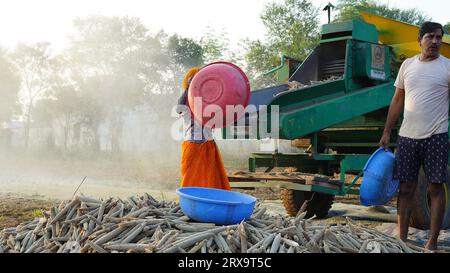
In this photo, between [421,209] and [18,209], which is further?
[18,209]

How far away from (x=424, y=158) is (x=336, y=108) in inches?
66.4

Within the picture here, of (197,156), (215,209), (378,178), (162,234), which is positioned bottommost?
(162,234)

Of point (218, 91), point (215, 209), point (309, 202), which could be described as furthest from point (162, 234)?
point (309, 202)

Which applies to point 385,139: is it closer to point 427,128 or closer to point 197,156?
point 427,128

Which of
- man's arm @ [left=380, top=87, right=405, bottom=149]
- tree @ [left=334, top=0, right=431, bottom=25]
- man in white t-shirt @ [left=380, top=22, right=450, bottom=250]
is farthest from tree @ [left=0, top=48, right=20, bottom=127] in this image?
man in white t-shirt @ [left=380, top=22, right=450, bottom=250]

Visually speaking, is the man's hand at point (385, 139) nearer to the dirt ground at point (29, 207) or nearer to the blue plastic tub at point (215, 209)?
the dirt ground at point (29, 207)

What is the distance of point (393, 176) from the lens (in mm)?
4418

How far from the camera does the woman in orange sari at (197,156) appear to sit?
5129mm

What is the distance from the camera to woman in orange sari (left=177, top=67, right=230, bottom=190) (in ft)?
16.8

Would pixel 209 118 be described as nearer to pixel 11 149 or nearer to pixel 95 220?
pixel 95 220

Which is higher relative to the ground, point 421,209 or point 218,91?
point 218,91

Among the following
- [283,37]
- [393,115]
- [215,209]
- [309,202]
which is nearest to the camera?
[215,209]

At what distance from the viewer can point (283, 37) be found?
22359mm

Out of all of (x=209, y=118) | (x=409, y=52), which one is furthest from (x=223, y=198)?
(x=409, y=52)
